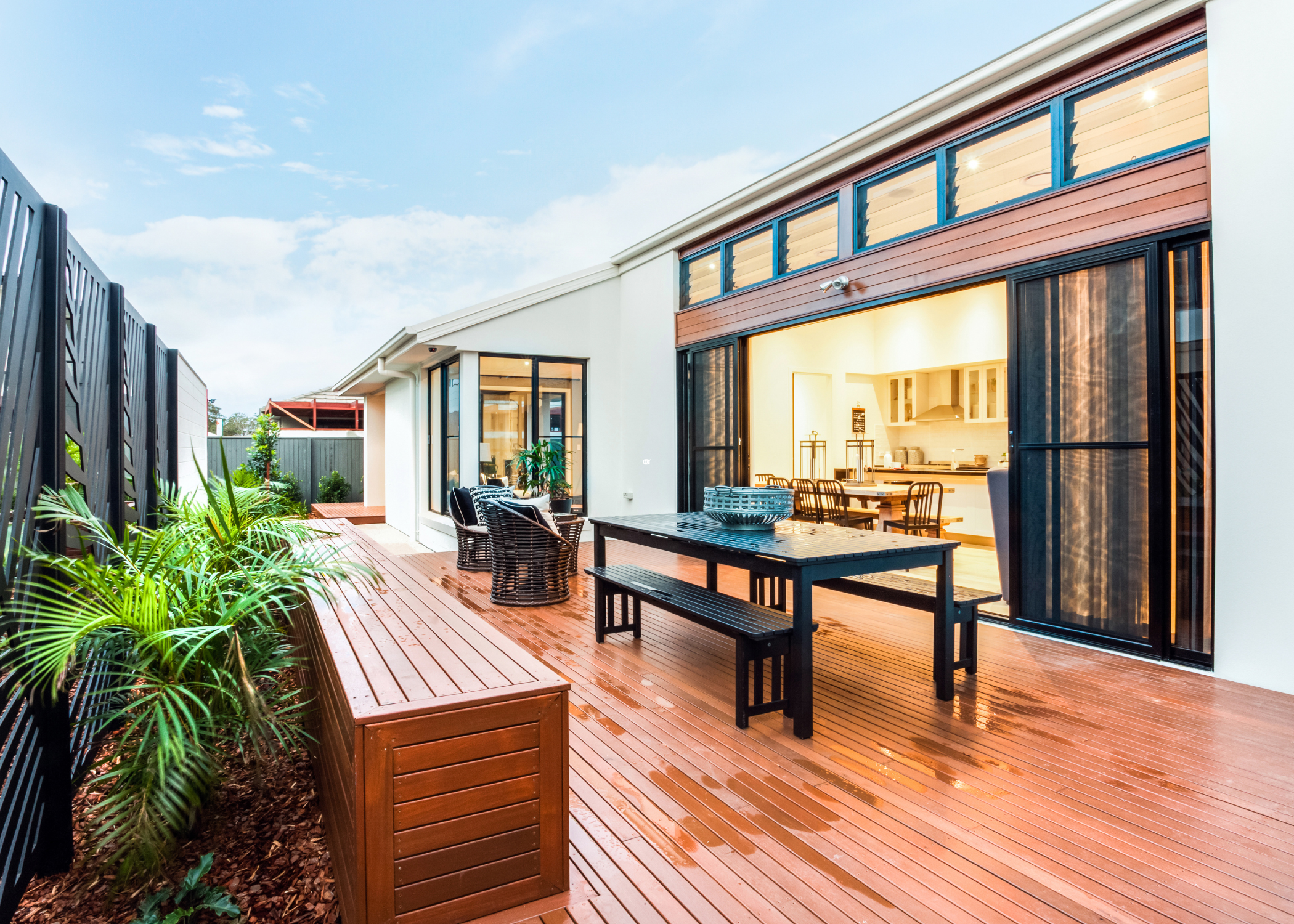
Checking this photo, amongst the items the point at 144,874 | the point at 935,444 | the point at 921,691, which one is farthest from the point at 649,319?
the point at 144,874

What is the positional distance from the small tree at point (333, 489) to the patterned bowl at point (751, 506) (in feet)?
44.9

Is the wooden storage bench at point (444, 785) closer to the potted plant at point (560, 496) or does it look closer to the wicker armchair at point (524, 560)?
the wicker armchair at point (524, 560)

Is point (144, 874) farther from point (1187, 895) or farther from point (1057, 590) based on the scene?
point (1057, 590)

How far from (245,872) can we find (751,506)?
2829 mm

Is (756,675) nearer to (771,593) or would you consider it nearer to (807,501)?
(771,593)

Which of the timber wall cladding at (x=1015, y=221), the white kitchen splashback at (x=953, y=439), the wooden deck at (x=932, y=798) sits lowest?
the wooden deck at (x=932, y=798)

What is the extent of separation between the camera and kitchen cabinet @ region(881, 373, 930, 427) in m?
9.98

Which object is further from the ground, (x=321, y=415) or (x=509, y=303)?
(x=509, y=303)

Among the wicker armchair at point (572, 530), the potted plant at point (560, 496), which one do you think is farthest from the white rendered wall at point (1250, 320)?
the potted plant at point (560, 496)

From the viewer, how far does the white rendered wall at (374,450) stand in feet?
49.0

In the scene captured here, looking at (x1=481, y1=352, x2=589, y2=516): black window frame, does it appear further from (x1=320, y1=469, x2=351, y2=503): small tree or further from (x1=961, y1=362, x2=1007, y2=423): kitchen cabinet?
(x1=320, y1=469, x2=351, y2=503): small tree

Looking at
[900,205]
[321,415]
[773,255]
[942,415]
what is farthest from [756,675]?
[321,415]

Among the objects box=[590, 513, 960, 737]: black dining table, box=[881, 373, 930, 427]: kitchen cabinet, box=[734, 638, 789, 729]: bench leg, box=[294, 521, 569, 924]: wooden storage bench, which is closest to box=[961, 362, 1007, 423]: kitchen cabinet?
box=[881, 373, 930, 427]: kitchen cabinet

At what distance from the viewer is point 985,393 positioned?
9.05m
